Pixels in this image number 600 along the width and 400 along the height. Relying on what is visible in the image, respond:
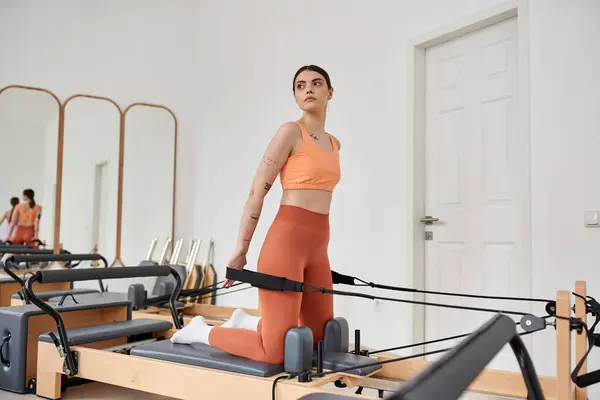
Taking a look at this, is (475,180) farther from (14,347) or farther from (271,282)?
(14,347)

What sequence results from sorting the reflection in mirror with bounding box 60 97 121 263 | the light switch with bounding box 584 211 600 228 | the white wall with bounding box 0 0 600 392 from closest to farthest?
the light switch with bounding box 584 211 600 228, the white wall with bounding box 0 0 600 392, the reflection in mirror with bounding box 60 97 121 263

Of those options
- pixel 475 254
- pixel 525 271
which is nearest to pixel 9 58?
pixel 475 254

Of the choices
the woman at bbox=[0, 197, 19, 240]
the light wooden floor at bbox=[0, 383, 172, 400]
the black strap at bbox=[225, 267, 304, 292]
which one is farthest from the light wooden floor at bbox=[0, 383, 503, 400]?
the woman at bbox=[0, 197, 19, 240]

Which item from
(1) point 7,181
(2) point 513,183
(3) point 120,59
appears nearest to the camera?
(2) point 513,183

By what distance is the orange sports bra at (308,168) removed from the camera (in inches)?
91.4

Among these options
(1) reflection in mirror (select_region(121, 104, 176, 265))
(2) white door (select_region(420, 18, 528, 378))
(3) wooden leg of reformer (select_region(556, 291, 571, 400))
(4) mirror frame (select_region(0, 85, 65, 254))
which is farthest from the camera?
(1) reflection in mirror (select_region(121, 104, 176, 265))

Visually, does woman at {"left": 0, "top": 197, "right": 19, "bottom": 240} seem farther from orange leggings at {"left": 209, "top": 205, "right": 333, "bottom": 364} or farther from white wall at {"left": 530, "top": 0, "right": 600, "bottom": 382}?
white wall at {"left": 530, "top": 0, "right": 600, "bottom": 382}

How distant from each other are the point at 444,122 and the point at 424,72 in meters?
0.46

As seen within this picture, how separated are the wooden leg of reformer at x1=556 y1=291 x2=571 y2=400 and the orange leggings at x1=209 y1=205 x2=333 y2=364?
0.95 meters

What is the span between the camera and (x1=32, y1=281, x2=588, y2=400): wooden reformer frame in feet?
5.72

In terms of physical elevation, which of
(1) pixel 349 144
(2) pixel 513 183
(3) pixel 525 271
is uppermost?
(1) pixel 349 144

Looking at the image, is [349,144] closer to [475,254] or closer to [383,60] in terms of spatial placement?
[383,60]

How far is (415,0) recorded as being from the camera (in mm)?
4320

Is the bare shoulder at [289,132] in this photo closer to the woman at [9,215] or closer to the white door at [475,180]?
the white door at [475,180]
